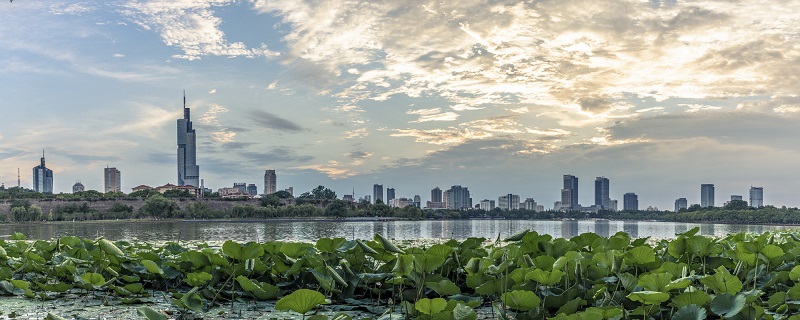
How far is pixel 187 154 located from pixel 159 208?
99.6 m

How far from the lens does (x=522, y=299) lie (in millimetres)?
2645

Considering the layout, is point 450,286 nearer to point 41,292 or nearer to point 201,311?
point 201,311

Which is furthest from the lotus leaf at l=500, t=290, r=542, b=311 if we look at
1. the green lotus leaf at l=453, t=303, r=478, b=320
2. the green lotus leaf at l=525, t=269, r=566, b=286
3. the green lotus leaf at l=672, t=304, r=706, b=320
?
the green lotus leaf at l=672, t=304, r=706, b=320

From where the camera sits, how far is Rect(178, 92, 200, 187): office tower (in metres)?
184

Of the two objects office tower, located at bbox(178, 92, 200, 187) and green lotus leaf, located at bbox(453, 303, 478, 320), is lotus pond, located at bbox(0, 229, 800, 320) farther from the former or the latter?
office tower, located at bbox(178, 92, 200, 187)

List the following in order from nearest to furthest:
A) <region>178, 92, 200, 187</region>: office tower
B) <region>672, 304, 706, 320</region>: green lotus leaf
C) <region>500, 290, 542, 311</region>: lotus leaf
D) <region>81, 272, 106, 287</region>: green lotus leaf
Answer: <region>672, 304, 706, 320</region>: green lotus leaf < <region>500, 290, 542, 311</region>: lotus leaf < <region>81, 272, 106, 287</region>: green lotus leaf < <region>178, 92, 200, 187</region>: office tower

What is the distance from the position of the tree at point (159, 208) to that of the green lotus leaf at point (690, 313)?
3864 inches

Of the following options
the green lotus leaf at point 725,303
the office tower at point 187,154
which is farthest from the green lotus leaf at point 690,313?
the office tower at point 187,154

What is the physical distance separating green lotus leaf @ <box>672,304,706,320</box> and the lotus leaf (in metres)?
0.61

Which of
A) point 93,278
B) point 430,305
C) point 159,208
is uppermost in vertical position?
point 430,305

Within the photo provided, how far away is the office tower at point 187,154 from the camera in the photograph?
604 ft

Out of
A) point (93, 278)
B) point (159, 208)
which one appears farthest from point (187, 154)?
point (93, 278)

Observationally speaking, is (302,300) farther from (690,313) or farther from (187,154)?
(187,154)

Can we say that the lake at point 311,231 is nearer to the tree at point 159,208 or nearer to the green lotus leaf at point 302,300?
the green lotus leaf at point 302,300
